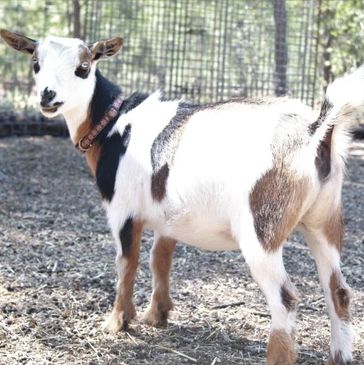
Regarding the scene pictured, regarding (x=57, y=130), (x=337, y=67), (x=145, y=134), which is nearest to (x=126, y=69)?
(x=57, y=130)

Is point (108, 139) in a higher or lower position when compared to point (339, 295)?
higher

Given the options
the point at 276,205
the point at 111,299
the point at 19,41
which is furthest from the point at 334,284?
the point at 19,41

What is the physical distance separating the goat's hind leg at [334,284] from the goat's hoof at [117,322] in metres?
1.14

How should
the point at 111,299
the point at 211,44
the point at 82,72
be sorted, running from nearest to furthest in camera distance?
the point at 82,72 → the point at 111,299 → the point at 211,44

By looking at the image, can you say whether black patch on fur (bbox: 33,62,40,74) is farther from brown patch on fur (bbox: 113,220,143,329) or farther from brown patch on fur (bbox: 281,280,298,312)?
brown patch on fur (bbox: 281,280,298,312)

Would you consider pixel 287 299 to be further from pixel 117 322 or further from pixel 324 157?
pixel 117 322

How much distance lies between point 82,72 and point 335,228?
165cm

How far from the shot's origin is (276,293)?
3.61 m

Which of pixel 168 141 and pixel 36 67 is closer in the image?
pixel 168 141

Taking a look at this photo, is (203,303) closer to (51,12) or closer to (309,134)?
(309,134)

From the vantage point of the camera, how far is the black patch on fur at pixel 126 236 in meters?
4.26

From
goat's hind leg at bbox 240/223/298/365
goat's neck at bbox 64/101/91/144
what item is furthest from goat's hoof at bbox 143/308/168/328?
goat's neck at bbox 64/101/91/144

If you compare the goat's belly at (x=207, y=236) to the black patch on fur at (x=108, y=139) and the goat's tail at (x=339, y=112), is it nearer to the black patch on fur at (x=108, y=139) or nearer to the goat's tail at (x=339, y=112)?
the black patch on fur at (x=108, y=139)

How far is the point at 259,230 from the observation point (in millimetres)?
3562
